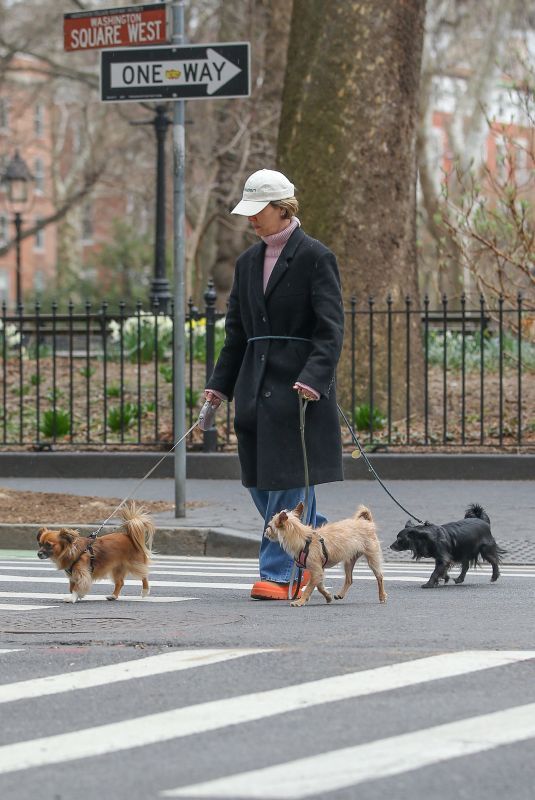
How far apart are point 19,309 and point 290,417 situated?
8.78 metres

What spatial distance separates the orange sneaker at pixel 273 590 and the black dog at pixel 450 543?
1.92 feet

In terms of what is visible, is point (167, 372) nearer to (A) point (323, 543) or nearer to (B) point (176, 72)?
(B) point (176, 72)

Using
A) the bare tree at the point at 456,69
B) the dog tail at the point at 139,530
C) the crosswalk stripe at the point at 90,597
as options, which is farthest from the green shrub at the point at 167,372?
the bare tree at the point at 456,69

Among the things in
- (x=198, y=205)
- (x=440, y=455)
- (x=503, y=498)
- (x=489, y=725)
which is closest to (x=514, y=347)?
(x=440, y=455)

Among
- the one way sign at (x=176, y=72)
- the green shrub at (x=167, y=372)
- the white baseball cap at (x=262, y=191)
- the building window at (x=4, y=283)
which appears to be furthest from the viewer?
the building window at (x=4, y=283)

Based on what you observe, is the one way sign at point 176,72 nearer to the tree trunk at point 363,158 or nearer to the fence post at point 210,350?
the fence post at point 210,350

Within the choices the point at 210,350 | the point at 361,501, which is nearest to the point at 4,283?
the point at 210,350

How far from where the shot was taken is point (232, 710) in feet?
17.2

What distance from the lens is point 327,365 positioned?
7.59 metres

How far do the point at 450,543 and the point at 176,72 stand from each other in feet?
14.0

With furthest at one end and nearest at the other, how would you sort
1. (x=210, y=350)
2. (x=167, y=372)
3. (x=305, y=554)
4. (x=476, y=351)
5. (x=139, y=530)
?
(x=476, y=351) → (x=167, y=372) → (x=210, y=350) → (x=139, y=530) → (x=305, y=554)

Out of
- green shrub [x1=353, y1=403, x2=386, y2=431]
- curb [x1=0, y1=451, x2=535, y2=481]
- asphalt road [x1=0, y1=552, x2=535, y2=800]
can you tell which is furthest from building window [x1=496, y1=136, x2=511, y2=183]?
asphalt road [x1=0, y1=552, x2=535, y2=800]

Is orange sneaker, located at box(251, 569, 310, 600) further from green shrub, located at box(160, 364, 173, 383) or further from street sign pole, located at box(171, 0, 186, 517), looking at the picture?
green shrub, located at box(160, 364, 173, 383)

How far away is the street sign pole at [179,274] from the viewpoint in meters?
11.1
